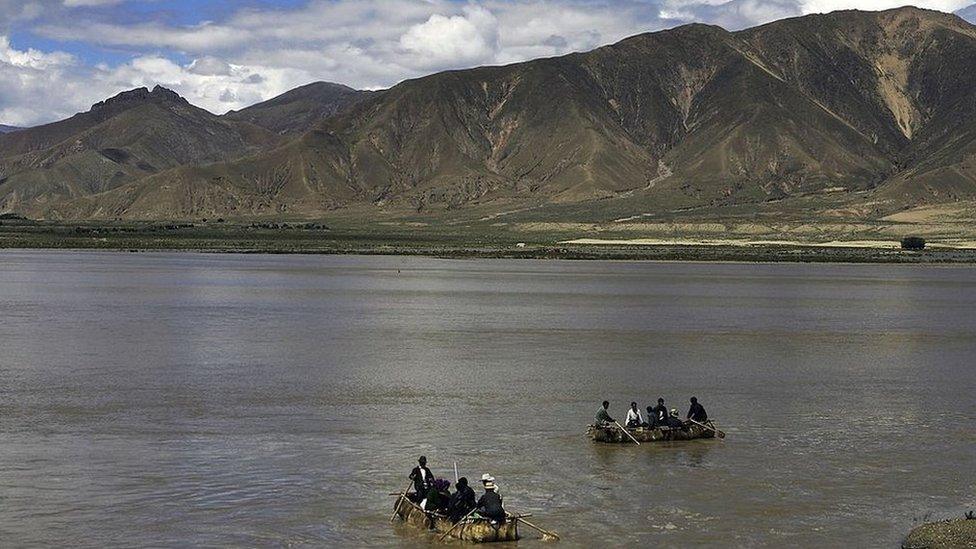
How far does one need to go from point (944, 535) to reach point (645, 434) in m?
11.4

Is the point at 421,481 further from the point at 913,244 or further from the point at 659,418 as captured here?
the point at 913,244

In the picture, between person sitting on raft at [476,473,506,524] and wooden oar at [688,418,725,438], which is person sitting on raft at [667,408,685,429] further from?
person sitting on raft at [476,473,506,524]

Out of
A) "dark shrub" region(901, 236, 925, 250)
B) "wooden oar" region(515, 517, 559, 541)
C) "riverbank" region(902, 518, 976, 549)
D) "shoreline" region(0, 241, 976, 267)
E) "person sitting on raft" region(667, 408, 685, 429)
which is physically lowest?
"wooden oar" region(515, 517, 559, 541)

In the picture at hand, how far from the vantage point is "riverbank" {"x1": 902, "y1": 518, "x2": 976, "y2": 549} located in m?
22.7

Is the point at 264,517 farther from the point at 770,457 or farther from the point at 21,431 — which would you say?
the point at 770,457

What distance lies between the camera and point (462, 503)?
80.3 ft

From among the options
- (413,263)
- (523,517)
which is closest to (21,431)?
(523,517)

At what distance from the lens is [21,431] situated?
3341 cm

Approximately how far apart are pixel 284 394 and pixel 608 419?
43.5 feet

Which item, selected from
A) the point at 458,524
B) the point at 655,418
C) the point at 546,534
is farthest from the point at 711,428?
the point at 458,524

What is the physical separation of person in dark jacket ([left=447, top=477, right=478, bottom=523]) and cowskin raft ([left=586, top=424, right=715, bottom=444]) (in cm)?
951

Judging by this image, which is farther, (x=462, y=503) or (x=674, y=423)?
(x=674, y=423)

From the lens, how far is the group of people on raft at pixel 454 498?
23859 millimetres

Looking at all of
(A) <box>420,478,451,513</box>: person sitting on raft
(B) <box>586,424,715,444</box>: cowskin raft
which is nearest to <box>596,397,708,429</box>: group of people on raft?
(B) <box>586,424,715,444</box>: cowskin raft
